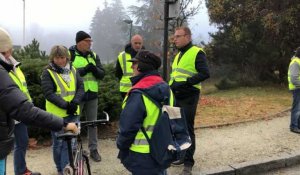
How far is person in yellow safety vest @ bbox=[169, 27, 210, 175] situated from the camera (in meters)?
5.72

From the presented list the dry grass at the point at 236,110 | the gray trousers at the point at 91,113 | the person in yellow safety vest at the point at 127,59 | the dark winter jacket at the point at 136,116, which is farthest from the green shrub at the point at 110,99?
the dark winter jacket at the point at 136,116

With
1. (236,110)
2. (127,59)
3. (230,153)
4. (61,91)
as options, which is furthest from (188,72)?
(236,110)

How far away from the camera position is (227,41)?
21953mm

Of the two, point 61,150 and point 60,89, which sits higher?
point 60,89

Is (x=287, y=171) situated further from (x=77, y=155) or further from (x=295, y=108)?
(x=77, y=155)

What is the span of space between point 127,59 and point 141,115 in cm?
296

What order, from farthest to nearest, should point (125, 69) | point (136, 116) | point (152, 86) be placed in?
point (125, 69)
point (152, 86)
point (136, 116)

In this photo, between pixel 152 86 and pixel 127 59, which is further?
pixel 127 59

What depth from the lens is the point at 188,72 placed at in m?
5.79

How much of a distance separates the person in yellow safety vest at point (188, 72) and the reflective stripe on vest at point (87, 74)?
134 cm

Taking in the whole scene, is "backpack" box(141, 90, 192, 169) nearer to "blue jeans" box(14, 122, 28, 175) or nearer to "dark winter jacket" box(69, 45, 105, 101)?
"blue jeans" box(14, 122, 28, 175)

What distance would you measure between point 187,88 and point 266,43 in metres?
15.1

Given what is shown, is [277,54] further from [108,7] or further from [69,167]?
[108,7]

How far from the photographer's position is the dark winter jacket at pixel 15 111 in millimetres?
3018
